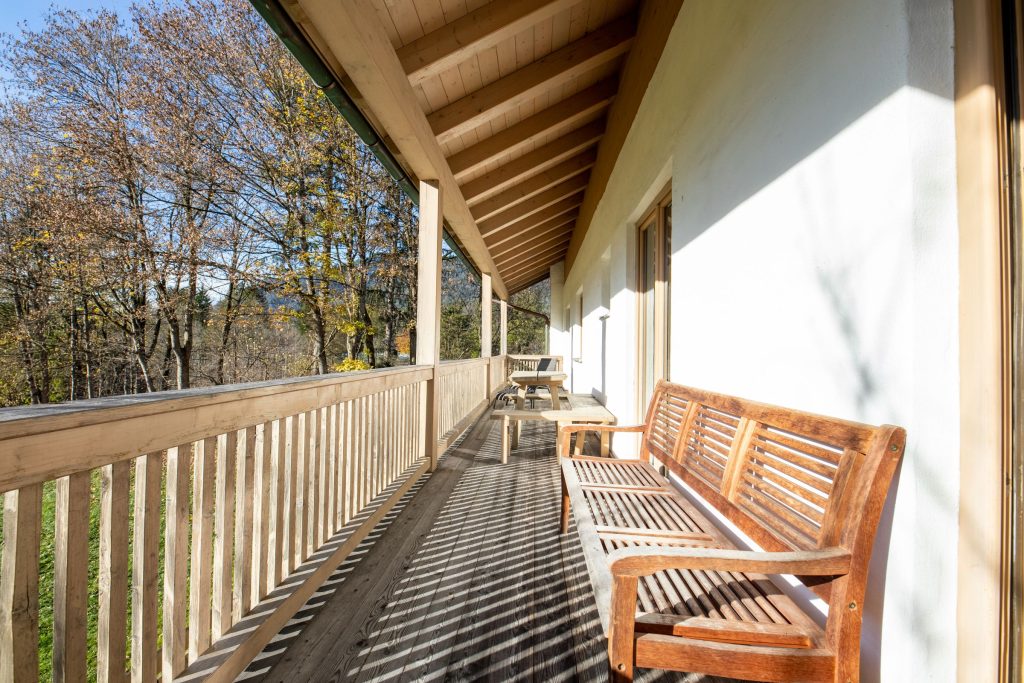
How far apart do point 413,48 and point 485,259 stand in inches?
155

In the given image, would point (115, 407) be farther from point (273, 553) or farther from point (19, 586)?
point (273, 553)

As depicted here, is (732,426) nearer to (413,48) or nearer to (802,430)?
(802,430)

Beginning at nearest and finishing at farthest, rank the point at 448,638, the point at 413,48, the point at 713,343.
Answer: the point at 448,638, the point at 713,343, the point at 413,48

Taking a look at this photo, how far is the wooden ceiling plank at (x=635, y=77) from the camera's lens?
2586mm

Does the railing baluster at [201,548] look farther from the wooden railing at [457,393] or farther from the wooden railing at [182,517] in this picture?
the wooden railing at [457,393]

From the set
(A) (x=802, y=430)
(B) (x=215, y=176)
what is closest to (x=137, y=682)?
(A) (x=802, y=430)

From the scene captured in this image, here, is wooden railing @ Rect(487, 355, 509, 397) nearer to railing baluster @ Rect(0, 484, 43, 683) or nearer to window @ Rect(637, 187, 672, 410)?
window @ Rect(637, 187, 672, 410)

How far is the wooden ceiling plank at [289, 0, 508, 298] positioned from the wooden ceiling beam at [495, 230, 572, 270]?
15.4 ft

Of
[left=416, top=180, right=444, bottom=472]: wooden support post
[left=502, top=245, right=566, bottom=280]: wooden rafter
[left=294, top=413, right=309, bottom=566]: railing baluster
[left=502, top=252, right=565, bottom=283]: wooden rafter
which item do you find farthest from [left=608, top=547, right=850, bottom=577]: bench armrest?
[left=502, top=252, right=565, bottom=283]: wooden rafter

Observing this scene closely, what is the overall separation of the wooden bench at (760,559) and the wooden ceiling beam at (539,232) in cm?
589

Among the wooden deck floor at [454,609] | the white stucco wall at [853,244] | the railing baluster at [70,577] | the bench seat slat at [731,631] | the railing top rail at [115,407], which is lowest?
the wooden deck floor at [454,609]

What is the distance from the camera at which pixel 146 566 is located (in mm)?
1104

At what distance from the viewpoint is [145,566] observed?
110cm

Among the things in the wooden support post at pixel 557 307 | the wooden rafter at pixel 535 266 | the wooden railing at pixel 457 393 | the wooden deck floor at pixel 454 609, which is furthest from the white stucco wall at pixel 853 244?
the wooden support post at pixel 557 307
